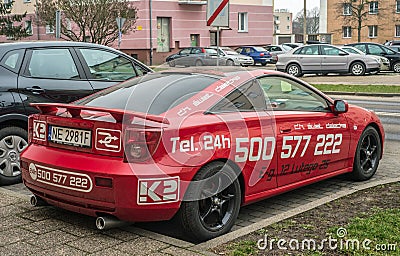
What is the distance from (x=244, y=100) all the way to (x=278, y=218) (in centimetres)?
112

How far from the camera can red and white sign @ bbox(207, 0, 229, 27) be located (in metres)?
9.70

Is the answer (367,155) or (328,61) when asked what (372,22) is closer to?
(328,61)

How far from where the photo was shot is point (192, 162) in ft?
16.2

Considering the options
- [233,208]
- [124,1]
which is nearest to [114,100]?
[233,208]

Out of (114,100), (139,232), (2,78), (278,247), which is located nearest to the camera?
(278,247)

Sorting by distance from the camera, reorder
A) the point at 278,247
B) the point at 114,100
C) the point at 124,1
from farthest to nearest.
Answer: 1. the point at 124,1
2. the point at 114,100
3. the point at 278,247

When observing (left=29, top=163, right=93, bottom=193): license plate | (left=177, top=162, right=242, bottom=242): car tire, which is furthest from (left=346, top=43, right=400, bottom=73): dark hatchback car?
(left=29, top=163, right=93, bottom=193): license plate

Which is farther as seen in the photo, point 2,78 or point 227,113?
point 2,78

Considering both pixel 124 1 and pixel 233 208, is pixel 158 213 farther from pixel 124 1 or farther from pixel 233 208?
pixel 124 1

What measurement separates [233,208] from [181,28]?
43464 mm

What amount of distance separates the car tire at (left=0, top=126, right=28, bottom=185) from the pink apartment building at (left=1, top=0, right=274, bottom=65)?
38.0 metres

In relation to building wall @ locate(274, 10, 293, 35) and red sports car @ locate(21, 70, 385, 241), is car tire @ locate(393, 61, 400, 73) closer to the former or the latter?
red sports car @ locate(21, 70, 385, 241)

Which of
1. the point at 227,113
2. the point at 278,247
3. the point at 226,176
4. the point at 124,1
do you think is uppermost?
the point at 124,1

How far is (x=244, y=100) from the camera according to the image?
5723 mm
